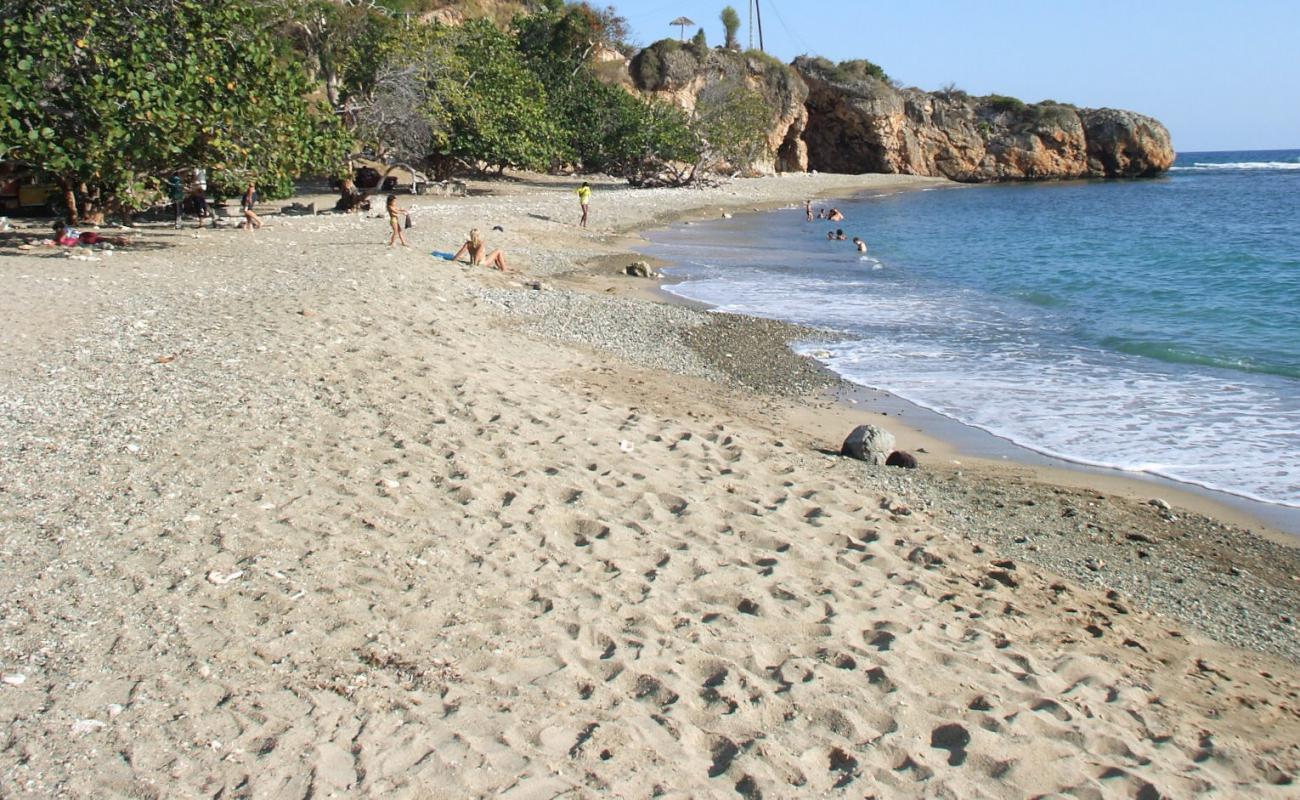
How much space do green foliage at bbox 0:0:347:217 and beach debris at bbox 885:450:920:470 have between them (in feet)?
39.6

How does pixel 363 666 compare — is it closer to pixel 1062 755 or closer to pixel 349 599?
pixel 349 599

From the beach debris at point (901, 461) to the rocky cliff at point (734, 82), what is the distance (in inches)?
→ 1796

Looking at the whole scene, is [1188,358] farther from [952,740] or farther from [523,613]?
[523,613]

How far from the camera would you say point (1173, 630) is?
6016mm

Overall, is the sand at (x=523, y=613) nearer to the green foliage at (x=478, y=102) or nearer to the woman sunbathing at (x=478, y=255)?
the woman sunbathing at (x=478, y=255)

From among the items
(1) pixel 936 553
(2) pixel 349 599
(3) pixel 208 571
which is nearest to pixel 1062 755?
(1) pixel 936 553

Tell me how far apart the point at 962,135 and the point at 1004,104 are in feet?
17.4

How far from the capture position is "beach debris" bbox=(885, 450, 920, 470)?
880 centimetres

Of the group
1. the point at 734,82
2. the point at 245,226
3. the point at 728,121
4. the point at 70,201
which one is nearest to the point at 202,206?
the point at 245,226

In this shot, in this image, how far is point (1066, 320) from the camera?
1825 centimetres

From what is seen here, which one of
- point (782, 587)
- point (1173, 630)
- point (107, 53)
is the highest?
point (107, 53)

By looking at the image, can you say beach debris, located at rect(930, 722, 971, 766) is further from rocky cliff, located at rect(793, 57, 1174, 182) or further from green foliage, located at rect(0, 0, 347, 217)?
rocky cliff, located at rect(793, 57, 1174, 182)

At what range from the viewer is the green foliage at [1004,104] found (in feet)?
250

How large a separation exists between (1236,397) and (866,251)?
706 inches
